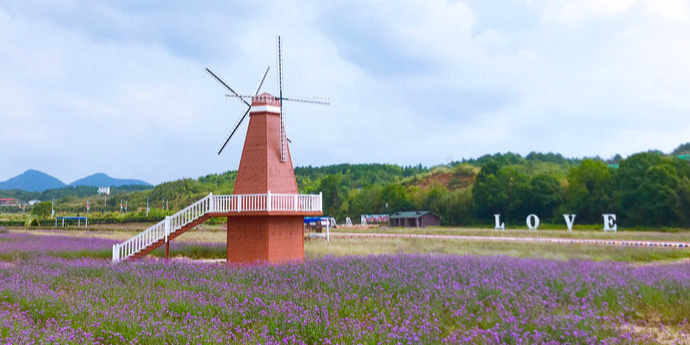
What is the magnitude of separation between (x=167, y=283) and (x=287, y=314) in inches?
186

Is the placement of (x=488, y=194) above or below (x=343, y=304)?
above

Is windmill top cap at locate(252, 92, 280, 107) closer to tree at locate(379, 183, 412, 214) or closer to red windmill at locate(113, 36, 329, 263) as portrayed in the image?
red windmill at locate(113, 36, 329, 263)

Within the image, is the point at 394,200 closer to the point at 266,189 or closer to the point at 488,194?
the point at 488,194

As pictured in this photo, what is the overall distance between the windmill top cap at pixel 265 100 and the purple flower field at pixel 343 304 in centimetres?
768

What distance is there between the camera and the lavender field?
22.5 ft

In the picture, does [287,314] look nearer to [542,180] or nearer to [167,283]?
[167,283]

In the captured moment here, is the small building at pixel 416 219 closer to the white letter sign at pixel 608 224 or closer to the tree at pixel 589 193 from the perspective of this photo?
the tree at pixel 589 193

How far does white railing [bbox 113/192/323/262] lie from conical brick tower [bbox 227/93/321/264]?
0.17 metres

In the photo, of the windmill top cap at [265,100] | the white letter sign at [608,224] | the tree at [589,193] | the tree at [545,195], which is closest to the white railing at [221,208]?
the windmill top cap at [265,100]

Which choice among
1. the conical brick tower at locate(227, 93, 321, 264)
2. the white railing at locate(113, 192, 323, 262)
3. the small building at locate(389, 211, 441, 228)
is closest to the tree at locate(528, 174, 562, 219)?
the small building at locate(389, 211, 441, 228)

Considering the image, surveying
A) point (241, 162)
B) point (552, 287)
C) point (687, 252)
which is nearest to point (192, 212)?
point (241, 162)

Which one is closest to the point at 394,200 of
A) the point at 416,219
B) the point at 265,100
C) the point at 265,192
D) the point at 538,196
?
the point at 416,219

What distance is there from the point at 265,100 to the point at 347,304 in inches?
471

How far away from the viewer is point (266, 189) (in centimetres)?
1770
